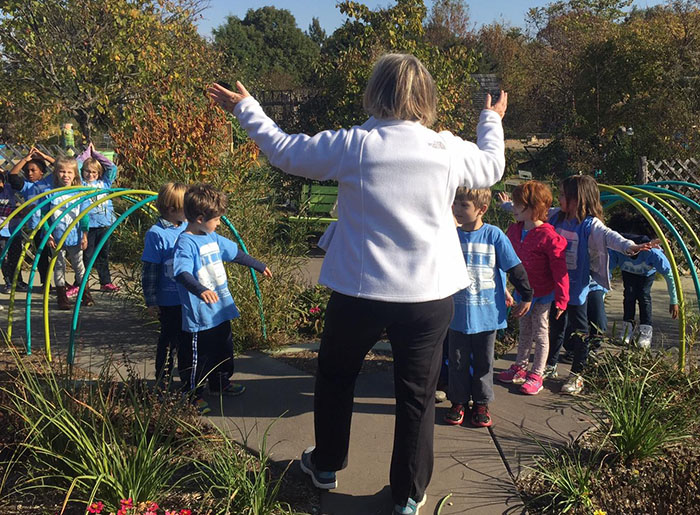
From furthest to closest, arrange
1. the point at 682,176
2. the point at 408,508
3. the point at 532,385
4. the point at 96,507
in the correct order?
the point at 682,176
the point at 532,385
the point at 408,508
the point at 96,507

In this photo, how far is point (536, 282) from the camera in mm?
4047

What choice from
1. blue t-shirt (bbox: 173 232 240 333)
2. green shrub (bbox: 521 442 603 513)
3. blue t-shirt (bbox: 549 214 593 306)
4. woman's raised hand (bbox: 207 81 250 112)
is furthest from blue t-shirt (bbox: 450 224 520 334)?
woman's raised hand (bbox: 207 81 250 112)

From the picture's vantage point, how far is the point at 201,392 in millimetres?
3781

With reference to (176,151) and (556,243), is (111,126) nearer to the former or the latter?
(176,151)

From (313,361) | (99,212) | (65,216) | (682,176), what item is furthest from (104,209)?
(682,176)

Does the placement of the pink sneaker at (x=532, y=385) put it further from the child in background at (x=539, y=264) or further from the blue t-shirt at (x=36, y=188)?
the blue t-shirt at (x=36, y=188)

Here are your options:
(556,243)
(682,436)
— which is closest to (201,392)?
(556,243)

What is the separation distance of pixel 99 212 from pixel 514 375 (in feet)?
14.4

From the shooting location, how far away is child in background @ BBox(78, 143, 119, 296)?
629 cm

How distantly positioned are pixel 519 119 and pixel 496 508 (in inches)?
923

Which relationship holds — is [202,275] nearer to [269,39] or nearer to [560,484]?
[560,484]

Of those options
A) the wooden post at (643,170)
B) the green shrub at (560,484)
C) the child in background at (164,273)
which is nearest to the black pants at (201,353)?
the child in background at (164,273)

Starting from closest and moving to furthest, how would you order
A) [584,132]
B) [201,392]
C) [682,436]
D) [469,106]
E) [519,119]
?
1. [682,436]
2. [201,392]
3. [469,106]
4. [584,132]
5. [519,119]

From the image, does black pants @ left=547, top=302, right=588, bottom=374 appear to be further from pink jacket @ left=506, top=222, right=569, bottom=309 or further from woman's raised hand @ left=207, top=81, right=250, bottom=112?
woman's raised hand @ left=207, top=81, right=250, bottom=112
